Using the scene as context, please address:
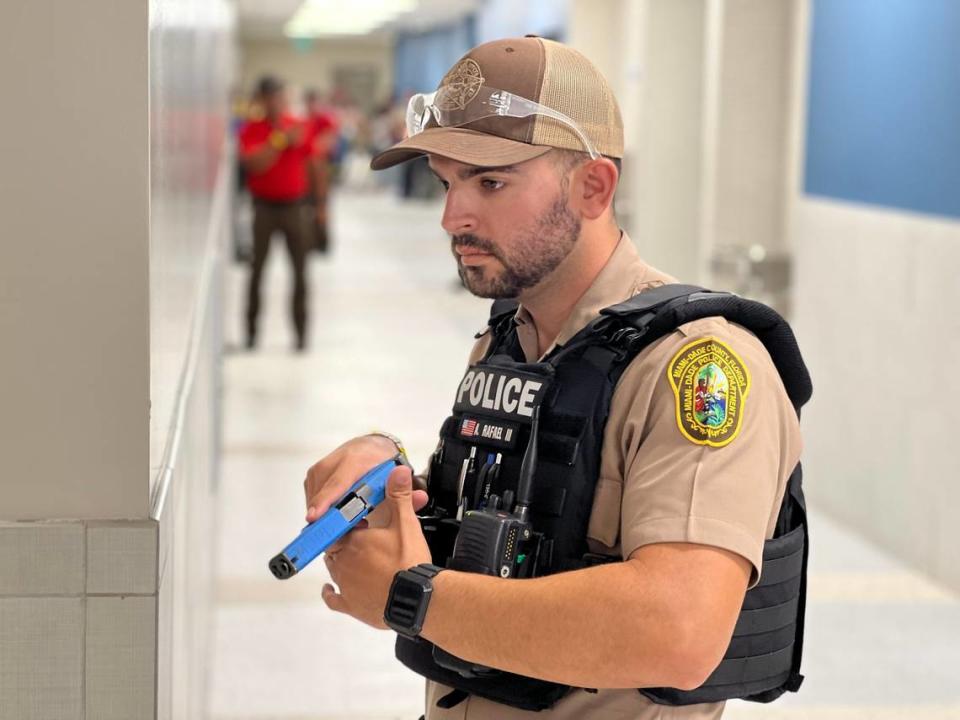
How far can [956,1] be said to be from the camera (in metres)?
5.29

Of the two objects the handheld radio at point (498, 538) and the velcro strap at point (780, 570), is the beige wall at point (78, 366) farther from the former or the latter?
the velcro strap at point (780, 570)

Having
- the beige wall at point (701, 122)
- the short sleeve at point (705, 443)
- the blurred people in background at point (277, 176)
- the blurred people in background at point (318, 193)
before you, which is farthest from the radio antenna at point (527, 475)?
the blurred people in background at point (318, 193)

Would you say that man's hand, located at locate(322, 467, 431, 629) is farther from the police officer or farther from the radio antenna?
the radio antenna

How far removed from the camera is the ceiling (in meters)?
28.5

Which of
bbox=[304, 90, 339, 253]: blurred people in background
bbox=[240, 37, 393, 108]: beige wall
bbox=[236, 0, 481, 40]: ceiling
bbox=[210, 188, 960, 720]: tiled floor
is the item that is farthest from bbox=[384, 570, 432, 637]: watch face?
bbox=[240, 37, 393, 108]: beige wall

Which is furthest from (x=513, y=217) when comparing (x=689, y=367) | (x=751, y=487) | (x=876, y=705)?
(x=876, y=705)

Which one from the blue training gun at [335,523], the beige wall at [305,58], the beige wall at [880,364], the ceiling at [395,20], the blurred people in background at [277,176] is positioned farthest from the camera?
the beige wall at [305,58]

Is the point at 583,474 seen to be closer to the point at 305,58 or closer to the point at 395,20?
the point at 395,20

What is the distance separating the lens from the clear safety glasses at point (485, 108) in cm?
162

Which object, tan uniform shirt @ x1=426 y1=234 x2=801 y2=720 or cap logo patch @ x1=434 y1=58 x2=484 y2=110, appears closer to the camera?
tan uniform shirt @ x1=426 y1=234 x2=801 y2=720

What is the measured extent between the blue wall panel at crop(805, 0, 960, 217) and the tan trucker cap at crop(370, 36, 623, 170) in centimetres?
398

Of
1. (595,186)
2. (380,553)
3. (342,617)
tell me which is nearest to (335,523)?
(380,553)

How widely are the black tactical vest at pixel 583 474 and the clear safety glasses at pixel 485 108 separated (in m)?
0.23

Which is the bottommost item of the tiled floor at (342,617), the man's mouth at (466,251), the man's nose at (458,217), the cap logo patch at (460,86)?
the tiled floor at (342,617)
